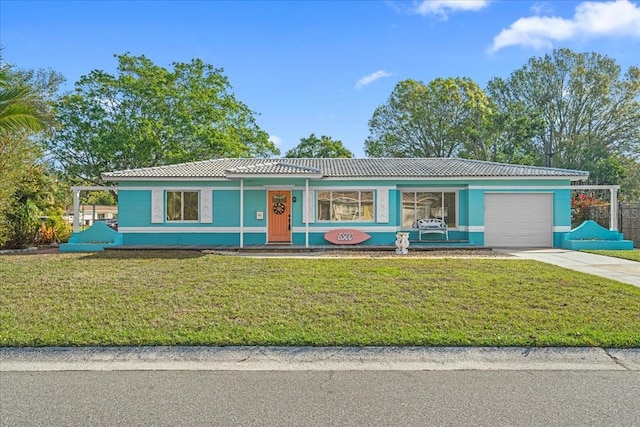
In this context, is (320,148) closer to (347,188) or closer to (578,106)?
(578,106)

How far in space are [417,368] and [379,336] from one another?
0.78 m

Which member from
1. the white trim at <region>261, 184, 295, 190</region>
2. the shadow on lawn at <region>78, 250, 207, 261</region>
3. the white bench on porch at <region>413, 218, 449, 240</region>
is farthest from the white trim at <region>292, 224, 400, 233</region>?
the shadow on lawn at <region>78, 250, 207, 261</region>

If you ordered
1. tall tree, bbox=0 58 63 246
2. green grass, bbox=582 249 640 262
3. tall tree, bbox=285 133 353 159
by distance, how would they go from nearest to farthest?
tall tree, bbox=0 58 63 246, green grass, bbox=582 249 640 262, tall tree, bbox=285 133 353 159

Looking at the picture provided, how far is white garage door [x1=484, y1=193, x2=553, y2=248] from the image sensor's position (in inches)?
654

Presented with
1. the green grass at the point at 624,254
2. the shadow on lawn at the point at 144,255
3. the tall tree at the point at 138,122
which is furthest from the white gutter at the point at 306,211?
the tall tree at the point at 138,122

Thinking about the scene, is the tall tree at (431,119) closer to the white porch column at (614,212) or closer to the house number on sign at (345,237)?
the white porch column at (614,212)

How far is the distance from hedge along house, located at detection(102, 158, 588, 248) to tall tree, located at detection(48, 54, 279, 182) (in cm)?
1040

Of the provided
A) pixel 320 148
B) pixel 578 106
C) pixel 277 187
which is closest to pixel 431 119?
pixel 320 148

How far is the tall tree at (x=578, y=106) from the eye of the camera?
37.1 m

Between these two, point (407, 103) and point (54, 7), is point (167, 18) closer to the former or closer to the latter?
point (54, 7)

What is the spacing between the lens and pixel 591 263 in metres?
11.6

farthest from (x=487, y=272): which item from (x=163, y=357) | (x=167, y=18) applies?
(x=167, y=18)

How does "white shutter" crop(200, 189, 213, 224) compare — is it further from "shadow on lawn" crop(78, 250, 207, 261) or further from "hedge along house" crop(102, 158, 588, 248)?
Result: "shadow on lawn" crop(78, 250, 207, 261)

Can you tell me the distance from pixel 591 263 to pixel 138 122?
24.3m
